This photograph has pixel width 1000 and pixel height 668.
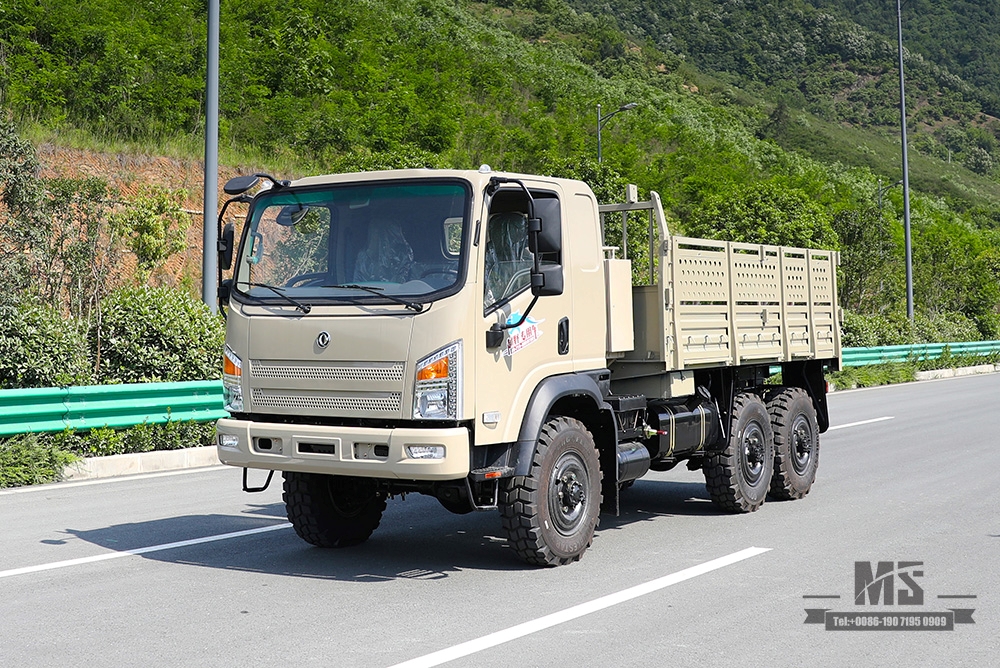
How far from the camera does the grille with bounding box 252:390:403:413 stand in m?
6.57

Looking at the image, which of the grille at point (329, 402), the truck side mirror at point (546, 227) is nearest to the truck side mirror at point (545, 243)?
the truck side mirror at point (546, 227)

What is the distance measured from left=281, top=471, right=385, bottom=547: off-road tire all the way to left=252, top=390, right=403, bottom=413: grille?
860 millimetres

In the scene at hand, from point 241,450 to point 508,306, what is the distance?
6.52 ft

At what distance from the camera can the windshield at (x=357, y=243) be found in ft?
22.1

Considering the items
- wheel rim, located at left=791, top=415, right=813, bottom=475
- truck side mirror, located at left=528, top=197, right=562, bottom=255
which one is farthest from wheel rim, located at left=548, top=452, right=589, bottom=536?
wheel rim, located at left=791, top=415, right=813, bottom=475

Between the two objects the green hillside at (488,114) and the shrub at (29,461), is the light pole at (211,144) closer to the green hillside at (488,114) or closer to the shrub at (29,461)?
the shrub at (29,461)

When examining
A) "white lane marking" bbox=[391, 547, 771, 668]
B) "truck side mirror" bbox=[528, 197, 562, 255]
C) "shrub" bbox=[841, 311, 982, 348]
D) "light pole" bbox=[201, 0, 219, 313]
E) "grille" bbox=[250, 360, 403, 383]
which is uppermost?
"light pole" bbox=[201, 0, 219, 313]

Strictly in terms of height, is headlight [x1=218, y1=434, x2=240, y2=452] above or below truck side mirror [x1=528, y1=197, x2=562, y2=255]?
below

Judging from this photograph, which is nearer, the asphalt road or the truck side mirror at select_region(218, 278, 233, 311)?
the asphalt road

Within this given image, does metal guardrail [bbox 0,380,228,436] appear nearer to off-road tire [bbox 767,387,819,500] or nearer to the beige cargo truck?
the beige cargo truck

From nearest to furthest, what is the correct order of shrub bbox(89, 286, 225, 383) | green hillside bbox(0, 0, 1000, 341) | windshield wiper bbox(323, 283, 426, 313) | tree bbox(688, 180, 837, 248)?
1. windshield wiper bbox(323, 283, 426, 313)
2. shrub bbox(89, 286, 225, 383)
3. green hillside bbox(0, 0, 1000, 341)
4. tree bbox(688, 180, 837, 248)

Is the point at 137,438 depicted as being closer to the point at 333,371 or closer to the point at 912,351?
the point at 333,371

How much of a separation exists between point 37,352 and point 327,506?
582cm

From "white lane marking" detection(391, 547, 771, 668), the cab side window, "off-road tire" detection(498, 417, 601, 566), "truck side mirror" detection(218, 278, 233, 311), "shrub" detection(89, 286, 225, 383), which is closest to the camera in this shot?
"white lane marking" detection(391, 547, 771, 668)
